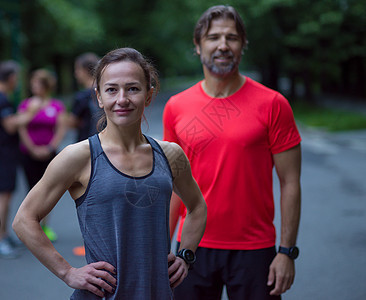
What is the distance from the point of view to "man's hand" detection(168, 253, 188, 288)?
2.13 meters

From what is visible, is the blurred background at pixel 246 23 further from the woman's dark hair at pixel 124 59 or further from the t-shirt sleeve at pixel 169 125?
the woman's dark hair at pixel 124 59

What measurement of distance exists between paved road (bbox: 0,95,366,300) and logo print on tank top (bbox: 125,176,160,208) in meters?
3.11

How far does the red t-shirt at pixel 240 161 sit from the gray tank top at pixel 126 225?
720 millimetres

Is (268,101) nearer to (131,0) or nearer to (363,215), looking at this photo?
(363,215)

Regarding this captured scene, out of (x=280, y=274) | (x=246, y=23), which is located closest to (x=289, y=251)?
(x=280, y=274)

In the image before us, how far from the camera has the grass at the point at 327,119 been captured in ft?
65.4

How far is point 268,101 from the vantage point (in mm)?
2748

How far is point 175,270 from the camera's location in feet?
7.07

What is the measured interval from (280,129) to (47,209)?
1.27 m

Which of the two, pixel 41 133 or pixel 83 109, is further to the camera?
pixel 41 133

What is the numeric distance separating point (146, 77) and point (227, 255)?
42.6 inches

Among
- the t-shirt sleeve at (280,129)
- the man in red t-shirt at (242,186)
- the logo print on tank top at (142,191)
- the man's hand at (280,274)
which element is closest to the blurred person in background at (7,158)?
the man in red t-shirt at (242,186)

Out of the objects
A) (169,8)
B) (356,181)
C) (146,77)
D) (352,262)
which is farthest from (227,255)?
(169,8)

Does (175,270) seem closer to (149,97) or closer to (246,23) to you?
(149,97)
